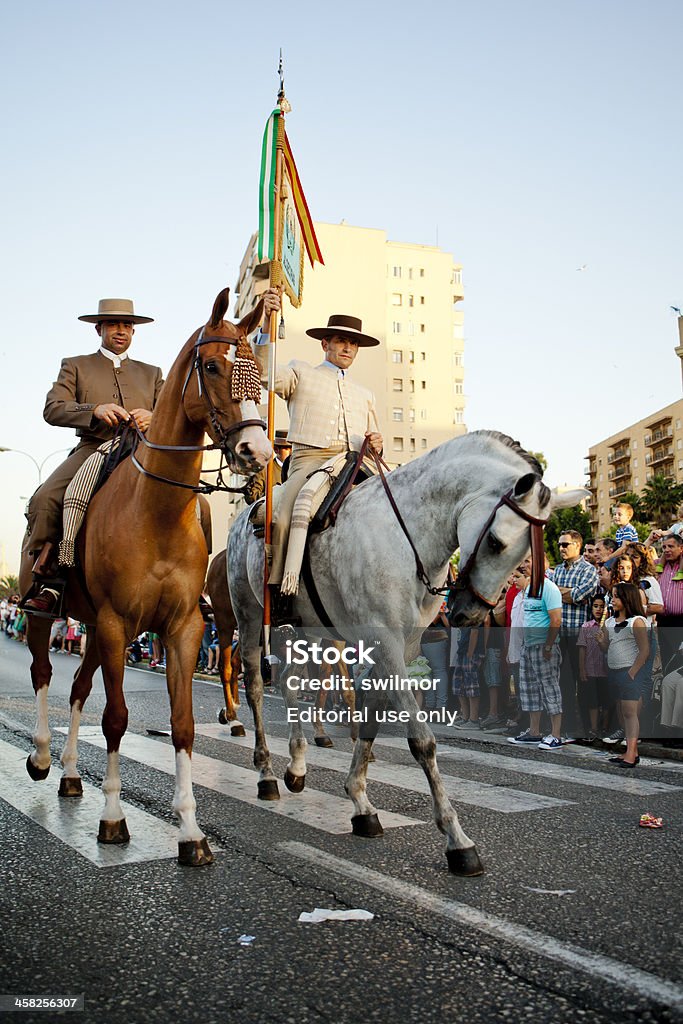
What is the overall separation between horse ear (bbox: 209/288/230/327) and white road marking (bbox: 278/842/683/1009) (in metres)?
3.01

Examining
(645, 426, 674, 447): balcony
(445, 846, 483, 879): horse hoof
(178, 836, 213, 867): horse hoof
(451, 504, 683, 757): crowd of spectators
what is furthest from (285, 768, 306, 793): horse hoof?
(645, 426, 674, 447): balcony

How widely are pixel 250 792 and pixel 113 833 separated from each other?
1.74 m

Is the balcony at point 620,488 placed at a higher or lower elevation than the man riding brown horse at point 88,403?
higher

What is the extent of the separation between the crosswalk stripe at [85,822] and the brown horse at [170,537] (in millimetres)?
154

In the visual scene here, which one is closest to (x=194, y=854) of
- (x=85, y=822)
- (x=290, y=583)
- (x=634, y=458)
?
(x=85, y=822)

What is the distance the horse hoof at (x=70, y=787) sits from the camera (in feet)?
20.5

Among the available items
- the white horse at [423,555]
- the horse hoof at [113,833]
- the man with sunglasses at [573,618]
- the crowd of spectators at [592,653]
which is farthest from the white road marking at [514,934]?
the man with sunglasses at [573,618]

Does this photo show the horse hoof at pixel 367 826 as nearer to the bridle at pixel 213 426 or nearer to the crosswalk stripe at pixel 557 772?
the bridle at pixel 213 426

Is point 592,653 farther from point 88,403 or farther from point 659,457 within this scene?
point 659,457

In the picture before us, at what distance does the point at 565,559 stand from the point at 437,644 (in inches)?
102

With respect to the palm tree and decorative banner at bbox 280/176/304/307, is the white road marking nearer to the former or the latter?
decorative banner at bbox 280/176/304/307

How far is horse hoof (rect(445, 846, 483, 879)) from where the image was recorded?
4.38 metres

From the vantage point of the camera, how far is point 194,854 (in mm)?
4531

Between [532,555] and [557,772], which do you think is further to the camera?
[557,772]
